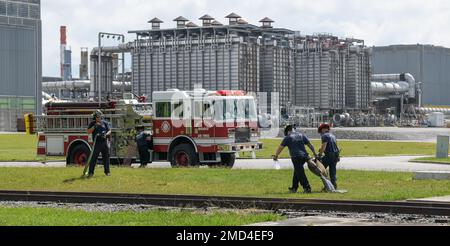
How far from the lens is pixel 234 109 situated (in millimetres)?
30562

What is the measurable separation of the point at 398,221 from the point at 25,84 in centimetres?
9049

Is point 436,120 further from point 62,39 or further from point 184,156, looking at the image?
point 184,156

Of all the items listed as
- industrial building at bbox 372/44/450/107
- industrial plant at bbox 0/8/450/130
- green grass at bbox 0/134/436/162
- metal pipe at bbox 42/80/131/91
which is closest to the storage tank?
industrial plant at bbox 0/8/450/130

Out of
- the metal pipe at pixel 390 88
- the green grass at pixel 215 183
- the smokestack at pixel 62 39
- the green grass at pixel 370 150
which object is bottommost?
the green grass at pixel 370 150

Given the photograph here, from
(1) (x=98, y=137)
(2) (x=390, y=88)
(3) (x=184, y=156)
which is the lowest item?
(3) (x=184, y=156)

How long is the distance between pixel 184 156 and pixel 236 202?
11.9 m

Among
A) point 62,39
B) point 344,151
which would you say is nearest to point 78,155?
point 344,151

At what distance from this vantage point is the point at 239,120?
30625 millimetres

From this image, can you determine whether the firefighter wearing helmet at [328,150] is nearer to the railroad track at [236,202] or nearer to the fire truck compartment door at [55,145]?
the railroad track at [236,202]

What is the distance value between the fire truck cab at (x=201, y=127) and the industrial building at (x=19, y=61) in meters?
71.3

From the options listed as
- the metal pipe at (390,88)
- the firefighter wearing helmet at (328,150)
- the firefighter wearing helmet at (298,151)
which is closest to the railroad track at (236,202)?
the firefighter wearing helmet at (298,151)

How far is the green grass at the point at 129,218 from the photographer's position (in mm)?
14719

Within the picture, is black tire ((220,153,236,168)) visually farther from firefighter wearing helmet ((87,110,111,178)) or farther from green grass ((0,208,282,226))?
green grass ((0,208,282,226))
